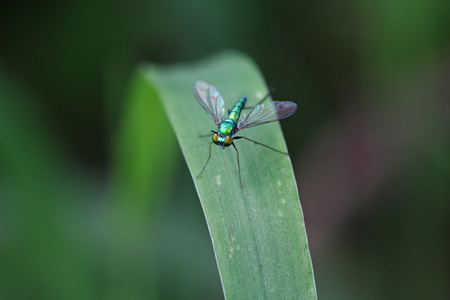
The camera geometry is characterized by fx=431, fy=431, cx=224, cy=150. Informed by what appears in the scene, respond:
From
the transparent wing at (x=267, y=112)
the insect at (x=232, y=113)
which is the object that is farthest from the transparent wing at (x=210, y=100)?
the transparent wing at (x=267, y=112)

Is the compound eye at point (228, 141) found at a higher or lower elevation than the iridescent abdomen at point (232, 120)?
lower

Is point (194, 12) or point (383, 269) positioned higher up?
point (194, 12)

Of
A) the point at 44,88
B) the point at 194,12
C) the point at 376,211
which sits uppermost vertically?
the point at 194,12

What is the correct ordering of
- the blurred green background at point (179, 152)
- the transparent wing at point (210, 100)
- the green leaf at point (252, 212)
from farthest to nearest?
1. the blurred green background at point (179, 152)
2. the transparent wing at point (210, 100)
3. the green leaf at point (252, 212)

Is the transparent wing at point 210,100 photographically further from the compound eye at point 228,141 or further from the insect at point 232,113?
the compound eye at point 228,141

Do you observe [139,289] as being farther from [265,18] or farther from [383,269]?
[265,18]

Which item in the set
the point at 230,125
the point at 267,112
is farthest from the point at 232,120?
the point at 267,112

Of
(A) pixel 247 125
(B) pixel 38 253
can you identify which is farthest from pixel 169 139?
(B) pixel 38 253
